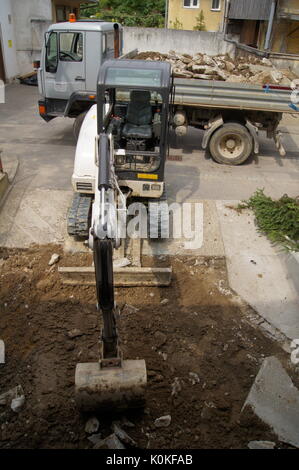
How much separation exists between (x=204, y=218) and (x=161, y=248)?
3.98 ft

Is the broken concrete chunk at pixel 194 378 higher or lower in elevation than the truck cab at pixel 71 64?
lower

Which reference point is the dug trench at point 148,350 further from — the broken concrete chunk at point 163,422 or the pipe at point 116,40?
the pipe at point 116,40

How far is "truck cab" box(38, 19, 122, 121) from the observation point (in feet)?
27.3

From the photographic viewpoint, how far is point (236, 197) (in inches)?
293

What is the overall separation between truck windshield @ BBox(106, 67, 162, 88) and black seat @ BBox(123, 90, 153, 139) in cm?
50

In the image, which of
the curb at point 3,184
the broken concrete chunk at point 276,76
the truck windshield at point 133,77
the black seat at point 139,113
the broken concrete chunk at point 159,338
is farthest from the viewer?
the broken concrete chunk at point 276,76

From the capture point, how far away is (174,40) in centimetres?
1781

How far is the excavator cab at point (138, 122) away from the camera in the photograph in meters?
5.07

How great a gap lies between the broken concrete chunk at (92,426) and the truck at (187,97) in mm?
6218

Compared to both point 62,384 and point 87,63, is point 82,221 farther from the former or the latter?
point 87,63

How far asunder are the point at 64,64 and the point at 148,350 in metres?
7.08

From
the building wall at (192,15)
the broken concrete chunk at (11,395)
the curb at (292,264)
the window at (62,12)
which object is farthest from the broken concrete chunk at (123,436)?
the building wall at (192,15)

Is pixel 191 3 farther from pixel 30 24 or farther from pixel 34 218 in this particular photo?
pixel 34 218

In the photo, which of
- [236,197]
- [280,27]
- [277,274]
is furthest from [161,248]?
[280,27]
